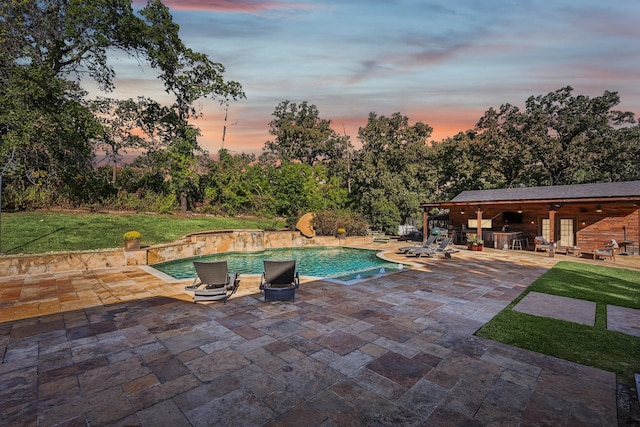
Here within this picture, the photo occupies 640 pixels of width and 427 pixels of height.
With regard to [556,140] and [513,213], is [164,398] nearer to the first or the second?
[513,213]

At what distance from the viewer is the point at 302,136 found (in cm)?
3750

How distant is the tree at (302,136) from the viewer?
122 feet

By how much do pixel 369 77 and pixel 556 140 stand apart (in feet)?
78.6

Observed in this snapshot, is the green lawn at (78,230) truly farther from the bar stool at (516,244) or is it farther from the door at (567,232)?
the door at (567,232)

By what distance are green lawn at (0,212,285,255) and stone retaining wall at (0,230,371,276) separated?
659 mm

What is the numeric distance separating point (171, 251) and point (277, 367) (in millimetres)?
10457

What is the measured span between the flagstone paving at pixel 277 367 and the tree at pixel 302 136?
108 ft

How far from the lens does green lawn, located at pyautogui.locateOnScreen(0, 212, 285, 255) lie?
32.4ft

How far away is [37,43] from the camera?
50.1 ft

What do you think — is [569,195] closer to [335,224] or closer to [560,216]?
[560,216]

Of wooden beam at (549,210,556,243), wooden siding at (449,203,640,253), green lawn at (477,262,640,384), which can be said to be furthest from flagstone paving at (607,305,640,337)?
wooden siding at (449,203,640,253)

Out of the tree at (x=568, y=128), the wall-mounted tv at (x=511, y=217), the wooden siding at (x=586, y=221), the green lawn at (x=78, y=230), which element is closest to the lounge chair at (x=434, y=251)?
the wooden siding at (x=586, y=221)

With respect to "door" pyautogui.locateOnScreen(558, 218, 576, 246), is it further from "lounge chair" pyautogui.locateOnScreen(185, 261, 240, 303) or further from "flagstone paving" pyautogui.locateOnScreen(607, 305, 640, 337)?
"lounge chair" pyautogui.locateOnScreen(185, 261, 240, 303)

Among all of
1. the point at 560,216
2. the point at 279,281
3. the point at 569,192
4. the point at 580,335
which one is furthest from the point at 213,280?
the point at 569,192
